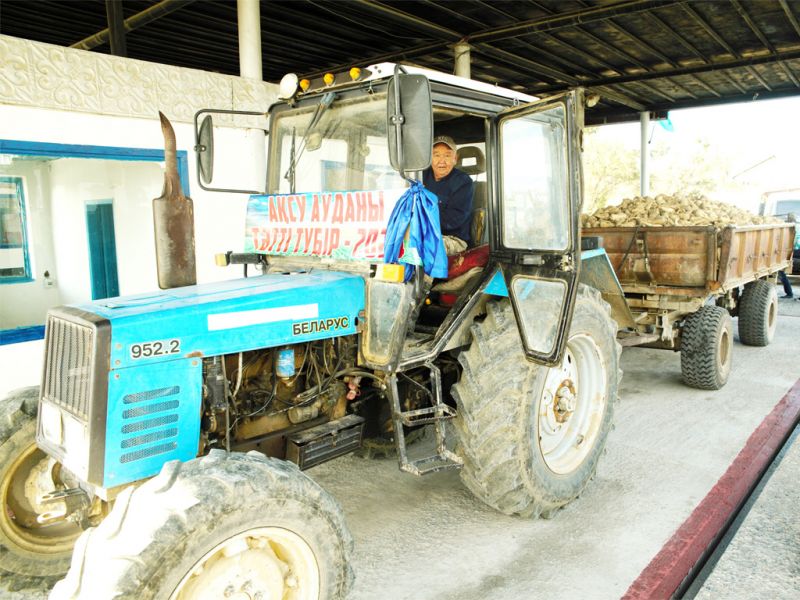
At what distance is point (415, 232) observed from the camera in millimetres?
2861

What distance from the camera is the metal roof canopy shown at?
7.83 metres

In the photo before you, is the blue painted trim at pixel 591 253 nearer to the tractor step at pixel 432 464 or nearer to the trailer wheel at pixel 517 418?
the trailer wheel at pixel 517 418

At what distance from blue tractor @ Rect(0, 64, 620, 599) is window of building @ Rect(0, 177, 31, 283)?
3281mm

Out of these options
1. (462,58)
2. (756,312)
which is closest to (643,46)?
(462,58)

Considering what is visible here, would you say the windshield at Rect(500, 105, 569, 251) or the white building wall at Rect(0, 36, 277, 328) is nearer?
the windshield at Rect(500, 105, 569, 251)

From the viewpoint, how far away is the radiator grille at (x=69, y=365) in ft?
7.72

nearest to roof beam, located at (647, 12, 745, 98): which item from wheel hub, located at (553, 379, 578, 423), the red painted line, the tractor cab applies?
the red painted line

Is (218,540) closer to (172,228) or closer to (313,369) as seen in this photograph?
(313,369)

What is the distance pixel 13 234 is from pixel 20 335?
5.02 ft

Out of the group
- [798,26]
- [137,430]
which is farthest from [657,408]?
[798,26]

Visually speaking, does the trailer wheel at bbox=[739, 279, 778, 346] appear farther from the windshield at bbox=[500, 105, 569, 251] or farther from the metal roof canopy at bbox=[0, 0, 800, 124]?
→ the windshield at bbox=[500, 105, 569, 251]

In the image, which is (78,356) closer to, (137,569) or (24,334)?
(137,569)

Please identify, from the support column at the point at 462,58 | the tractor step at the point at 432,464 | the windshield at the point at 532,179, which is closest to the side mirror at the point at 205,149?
the windshield at the point at 532,179

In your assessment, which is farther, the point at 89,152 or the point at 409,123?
A: the point at 89,152
